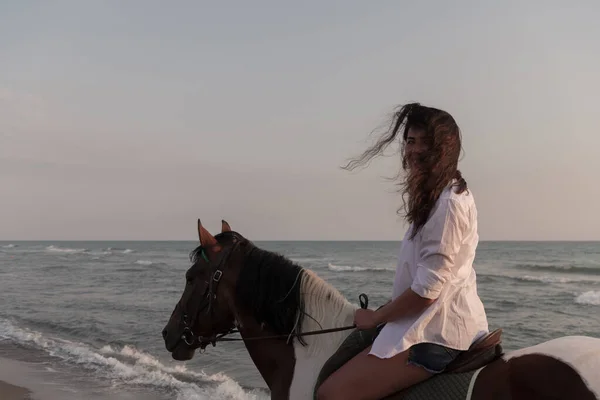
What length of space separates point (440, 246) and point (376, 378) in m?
0.73

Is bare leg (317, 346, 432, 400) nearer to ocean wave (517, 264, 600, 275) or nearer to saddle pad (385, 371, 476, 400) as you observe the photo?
saddle pad (385, 371, 476, 400)

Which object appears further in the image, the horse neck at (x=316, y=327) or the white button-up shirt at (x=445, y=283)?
the horse neck at (x=316, y=327)

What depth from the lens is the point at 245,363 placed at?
985cm

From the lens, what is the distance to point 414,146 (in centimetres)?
251

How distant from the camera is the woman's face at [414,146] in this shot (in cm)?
248

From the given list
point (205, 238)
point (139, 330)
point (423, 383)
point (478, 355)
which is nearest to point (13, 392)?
point (139, 330)

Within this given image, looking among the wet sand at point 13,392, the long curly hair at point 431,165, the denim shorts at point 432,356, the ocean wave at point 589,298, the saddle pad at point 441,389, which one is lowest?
the ocean wave at point 589,298

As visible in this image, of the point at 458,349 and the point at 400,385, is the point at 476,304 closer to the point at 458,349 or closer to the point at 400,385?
the point at 458,349

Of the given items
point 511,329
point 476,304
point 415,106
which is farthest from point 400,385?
point 511,329

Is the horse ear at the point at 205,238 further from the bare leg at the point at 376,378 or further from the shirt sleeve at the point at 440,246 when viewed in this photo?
the shirt sleeve at the point at 440,246

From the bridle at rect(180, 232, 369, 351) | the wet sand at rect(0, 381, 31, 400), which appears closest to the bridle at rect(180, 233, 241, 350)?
the bridle at rect(180, 232, 369, 351)

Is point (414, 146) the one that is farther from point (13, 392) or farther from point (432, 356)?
point (13, 392)

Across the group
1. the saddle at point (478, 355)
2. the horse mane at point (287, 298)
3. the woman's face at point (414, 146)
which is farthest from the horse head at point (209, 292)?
the saddle at point (478, 355)

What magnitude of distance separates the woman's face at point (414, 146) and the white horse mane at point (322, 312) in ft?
3.31
